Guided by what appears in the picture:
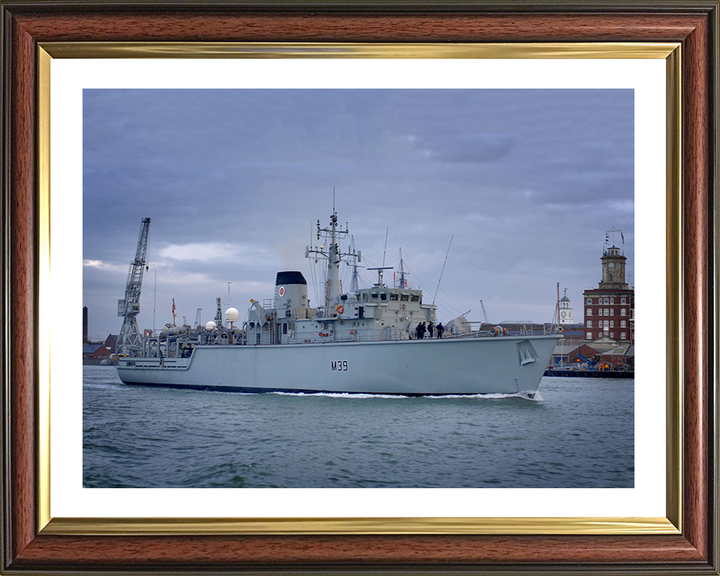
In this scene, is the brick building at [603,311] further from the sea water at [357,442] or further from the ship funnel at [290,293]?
the ship funnel at [290,293]

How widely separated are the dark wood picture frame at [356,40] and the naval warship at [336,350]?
10.4 meters

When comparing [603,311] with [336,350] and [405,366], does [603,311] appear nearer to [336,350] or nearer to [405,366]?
[405,366]

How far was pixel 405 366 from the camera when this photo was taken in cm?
1811

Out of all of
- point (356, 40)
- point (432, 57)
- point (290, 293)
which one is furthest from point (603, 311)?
point (290, 293)

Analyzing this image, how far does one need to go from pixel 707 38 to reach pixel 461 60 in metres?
1.40

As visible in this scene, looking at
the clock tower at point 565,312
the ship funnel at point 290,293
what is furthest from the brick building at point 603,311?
the ship funnel at point 290,293

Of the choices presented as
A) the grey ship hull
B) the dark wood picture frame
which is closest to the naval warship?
the grey ship hull

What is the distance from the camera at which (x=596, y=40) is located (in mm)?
3086

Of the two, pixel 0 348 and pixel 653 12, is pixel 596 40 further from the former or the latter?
pixel 0 348

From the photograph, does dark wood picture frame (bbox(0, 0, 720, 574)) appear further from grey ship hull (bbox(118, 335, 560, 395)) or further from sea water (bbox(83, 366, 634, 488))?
grey ship hull (bbox(118, 335, 560, 395))

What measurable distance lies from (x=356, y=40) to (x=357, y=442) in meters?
8.11

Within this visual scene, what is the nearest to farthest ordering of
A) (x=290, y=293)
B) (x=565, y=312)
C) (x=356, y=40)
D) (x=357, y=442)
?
(x=356, y=40) → (x=357, y=442) → (x=565, y=312) → (x=290, y=293)

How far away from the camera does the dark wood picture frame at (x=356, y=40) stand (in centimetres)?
298

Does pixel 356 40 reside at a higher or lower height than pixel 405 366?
higher
